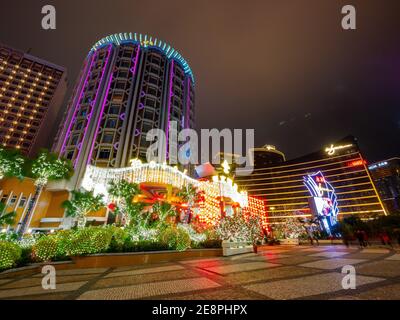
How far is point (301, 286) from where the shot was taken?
4.24 meters

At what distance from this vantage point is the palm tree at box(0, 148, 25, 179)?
20.6 meters

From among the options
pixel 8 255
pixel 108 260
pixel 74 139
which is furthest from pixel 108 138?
pixel 8 255

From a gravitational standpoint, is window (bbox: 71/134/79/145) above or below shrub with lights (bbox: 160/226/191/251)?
above

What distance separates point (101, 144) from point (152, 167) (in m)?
19.5

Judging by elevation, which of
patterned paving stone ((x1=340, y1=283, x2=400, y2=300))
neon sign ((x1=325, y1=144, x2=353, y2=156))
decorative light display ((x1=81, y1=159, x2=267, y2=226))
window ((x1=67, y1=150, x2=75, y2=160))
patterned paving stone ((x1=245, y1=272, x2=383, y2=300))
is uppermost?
neon sign ((x1=325, y1=144, x2=353, y2=156))

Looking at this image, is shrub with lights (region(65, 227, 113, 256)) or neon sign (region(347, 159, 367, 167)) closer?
shrub with lights (region(65, 227, 113, 256))

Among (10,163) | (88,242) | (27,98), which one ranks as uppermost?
(27,98)

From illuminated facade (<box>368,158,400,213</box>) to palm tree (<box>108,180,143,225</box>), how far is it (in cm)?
12482

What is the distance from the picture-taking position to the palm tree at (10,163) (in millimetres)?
20578

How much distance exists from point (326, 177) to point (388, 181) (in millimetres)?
63919

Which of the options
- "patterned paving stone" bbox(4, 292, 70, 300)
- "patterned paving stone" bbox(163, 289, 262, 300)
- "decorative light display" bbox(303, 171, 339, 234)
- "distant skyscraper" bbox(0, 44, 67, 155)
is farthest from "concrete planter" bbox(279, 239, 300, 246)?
"distant skyscraper" bbox(0, 44, 67, 155)

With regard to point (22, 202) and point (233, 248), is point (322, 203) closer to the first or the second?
point (233, 248)

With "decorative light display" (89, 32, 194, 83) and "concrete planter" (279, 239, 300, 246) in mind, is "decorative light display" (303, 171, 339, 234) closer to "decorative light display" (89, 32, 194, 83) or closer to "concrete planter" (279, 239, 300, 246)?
"concrete planter" (279, 239, 300, 246)
